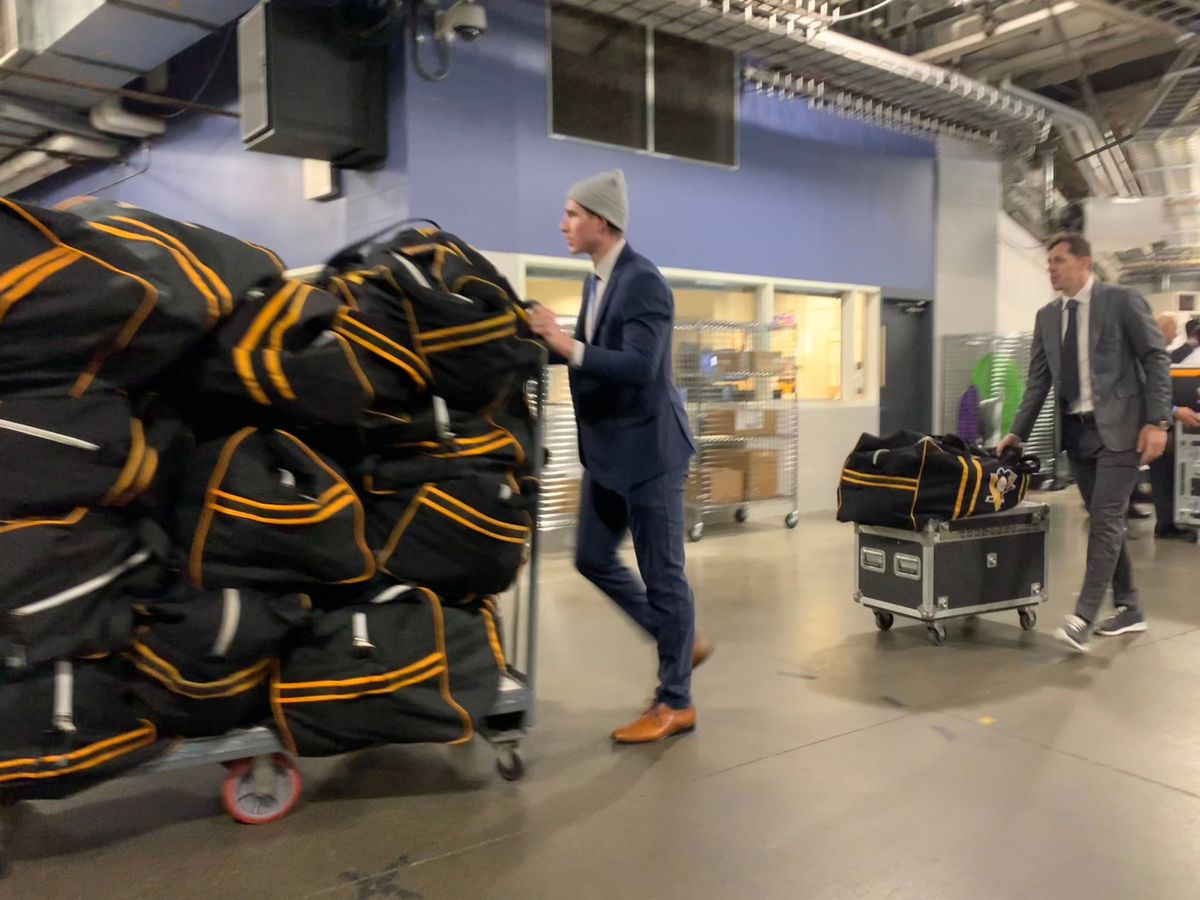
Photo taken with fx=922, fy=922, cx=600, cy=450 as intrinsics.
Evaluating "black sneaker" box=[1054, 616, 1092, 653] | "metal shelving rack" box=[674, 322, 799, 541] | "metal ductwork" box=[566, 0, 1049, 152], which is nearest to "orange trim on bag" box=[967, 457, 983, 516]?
"black sneaker" box=[1054, 616, 1092, 653]

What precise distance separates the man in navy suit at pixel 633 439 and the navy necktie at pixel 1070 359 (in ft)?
6.44

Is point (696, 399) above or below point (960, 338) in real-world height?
below

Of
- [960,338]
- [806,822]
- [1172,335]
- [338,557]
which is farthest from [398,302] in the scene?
[960,338]

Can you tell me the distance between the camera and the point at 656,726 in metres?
2.75

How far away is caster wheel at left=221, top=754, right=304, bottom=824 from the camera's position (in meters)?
2.19

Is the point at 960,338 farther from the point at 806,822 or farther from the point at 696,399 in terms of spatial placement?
the point at 806,822

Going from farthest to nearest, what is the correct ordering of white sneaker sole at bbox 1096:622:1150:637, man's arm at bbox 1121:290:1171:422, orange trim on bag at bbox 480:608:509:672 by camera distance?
white sneaker sole at bbox 1096:622:1150:637 → man's arm at bbox 1121:290:1171:422 → orange trim on bag at bbox 480:608:509:672

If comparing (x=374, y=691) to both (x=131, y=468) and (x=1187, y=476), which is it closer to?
(x=131, y=468)

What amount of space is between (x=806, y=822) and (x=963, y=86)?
6.96m

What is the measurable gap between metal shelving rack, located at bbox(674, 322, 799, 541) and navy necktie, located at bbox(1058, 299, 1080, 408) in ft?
9.95

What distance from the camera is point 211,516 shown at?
1946mm

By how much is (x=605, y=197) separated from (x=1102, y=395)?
Answer: 7.39 feet

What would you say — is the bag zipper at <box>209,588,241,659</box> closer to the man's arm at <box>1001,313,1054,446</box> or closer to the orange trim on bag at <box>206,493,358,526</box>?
the orange trim on bag at <box>206,493,358,526</box>

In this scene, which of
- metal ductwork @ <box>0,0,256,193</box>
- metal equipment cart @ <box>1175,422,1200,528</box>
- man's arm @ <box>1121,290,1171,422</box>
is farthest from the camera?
metal equipment cart @ <box>1175,422,1200,528</box>
